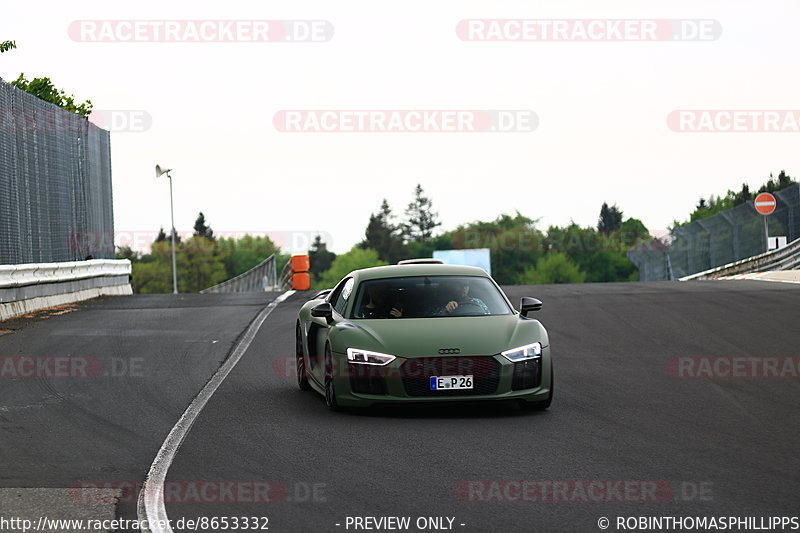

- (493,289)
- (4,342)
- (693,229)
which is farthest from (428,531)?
(693,229)

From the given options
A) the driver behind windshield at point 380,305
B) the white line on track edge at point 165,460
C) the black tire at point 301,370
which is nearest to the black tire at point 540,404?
the driver behind windshield at point 380,305

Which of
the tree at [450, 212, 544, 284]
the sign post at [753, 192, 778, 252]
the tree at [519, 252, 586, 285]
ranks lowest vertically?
the tree at [519, 252, 586, 285]

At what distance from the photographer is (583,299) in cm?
2081

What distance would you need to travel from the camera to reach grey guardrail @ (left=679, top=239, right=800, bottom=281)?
3334 cm

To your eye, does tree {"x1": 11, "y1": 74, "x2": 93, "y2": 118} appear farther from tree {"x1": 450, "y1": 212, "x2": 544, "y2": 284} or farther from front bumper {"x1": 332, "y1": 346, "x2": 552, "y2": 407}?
tree {"x1": 450, "y1": 212, "x2": 544, "y2": 284}

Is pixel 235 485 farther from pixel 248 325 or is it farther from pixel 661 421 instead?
pixel 248 325

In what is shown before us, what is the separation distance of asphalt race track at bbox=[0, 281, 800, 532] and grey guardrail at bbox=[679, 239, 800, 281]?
62.1ft

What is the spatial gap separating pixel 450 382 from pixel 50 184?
51.2 ft

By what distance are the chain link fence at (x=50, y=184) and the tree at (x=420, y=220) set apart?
169m

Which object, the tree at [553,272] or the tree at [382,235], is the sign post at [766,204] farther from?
the tree at [382,235]

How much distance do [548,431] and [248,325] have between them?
9.68 m
